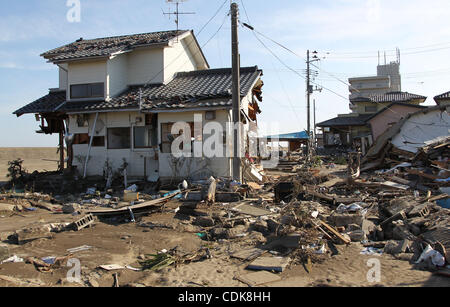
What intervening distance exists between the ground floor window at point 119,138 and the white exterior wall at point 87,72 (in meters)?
1.86

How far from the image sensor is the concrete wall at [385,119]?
23.5 metres

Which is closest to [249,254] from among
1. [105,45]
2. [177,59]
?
[177,59]

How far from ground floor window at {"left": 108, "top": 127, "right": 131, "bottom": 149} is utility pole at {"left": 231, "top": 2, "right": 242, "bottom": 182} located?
508 centimetres

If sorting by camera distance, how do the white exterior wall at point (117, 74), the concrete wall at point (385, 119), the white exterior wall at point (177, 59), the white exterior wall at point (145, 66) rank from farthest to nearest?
the concrete wall at point (385, 119), the white exterior wall at point (177, 59), the white exterior wall at point (145, 66), the white exterior wall at point (117, 74)

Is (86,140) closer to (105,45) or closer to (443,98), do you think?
(105,45)

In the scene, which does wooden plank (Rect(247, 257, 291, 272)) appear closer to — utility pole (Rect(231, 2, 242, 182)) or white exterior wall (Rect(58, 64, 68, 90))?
utility pole (Rect(231, 2, 242, 182))

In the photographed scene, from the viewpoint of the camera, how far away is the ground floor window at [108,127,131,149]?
548 inches

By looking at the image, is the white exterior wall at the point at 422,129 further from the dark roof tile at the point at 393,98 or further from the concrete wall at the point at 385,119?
the dark roof tile at the point at 393,98

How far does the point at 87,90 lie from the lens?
14.6 m
